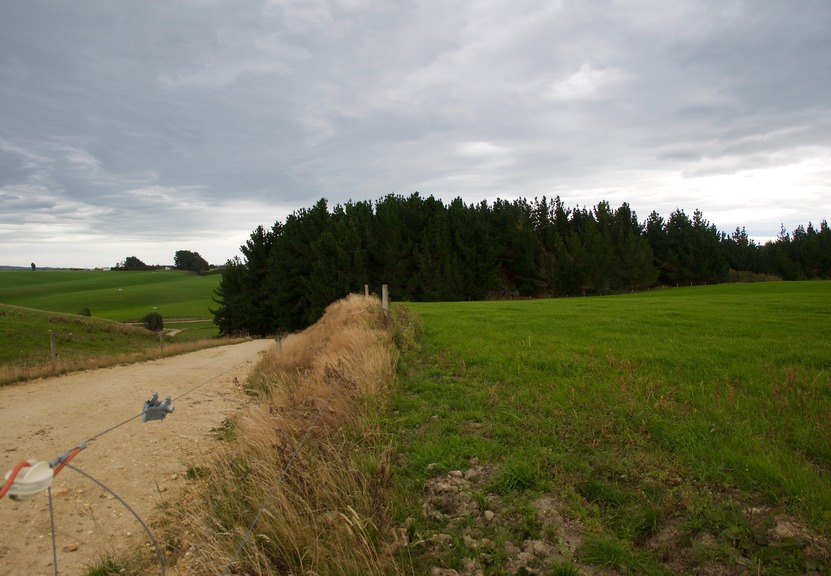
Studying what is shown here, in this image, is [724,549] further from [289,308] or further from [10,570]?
[289,308]

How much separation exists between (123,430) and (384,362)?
5.56 meters

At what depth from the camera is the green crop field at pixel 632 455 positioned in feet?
10.7

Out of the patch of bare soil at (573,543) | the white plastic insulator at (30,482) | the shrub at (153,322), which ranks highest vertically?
the white plastic insulator at (30,482)

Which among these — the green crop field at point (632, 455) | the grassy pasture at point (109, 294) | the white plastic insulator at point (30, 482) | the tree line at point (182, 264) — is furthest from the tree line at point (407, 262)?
the tree line at point (182, 264)

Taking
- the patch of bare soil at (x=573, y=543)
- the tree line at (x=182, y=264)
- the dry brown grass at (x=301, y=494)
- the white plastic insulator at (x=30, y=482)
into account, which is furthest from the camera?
the tree line at (x=182, y=264)

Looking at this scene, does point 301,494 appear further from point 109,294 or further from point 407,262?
point 109,294

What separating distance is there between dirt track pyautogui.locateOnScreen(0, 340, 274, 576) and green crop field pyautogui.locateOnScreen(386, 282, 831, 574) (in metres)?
3.62

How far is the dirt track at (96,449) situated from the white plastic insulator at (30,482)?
3.85 meters

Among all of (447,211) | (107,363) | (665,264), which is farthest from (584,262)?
(107,363)

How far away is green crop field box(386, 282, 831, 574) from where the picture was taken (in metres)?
3.25

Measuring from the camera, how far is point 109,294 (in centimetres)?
8475

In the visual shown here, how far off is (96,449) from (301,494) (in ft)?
19.4

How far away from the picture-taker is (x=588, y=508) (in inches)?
149

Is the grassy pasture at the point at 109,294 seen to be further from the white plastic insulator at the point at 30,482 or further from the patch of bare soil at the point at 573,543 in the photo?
→ the white plastic insulator at the point at 30,482
